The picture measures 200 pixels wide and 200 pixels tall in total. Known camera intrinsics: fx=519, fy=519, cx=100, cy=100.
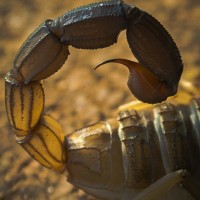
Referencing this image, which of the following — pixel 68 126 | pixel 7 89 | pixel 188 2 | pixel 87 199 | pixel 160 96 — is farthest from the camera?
pixel 188 2

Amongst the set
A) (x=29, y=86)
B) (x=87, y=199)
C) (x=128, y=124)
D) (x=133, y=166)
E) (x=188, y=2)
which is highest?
(x=188, y=2)

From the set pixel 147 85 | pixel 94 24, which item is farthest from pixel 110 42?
pixel 147 85

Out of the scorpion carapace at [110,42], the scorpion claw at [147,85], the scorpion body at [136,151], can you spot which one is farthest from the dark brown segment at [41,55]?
the scorpion body at [136,151]

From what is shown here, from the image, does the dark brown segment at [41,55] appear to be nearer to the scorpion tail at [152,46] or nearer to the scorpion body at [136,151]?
the scorpion tail at [152,46]

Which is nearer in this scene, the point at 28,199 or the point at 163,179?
the point at 163,179

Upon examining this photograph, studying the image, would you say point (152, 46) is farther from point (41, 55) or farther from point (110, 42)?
point (41, 55)

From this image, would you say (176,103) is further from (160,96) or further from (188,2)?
(188,2)

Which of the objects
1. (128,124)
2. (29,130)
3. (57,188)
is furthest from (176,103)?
(57,188)
